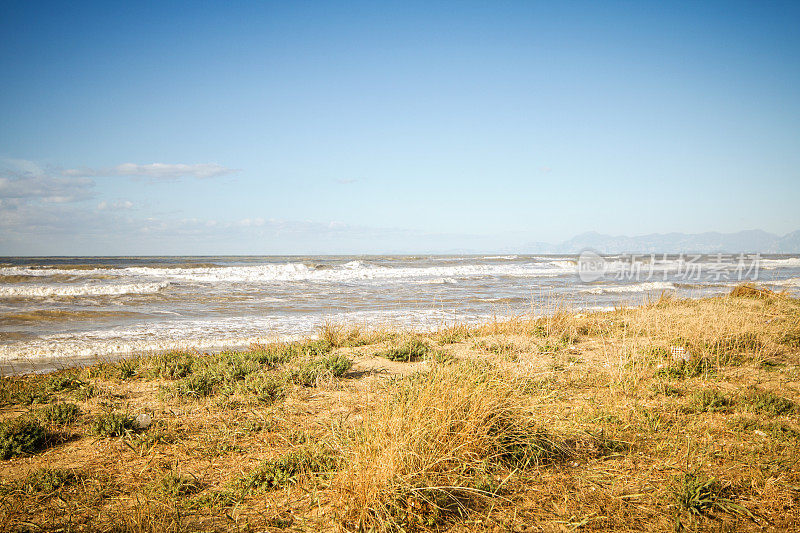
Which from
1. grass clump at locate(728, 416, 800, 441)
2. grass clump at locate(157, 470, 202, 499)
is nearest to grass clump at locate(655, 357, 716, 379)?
grass clump at locate(728, 416, 800, 441)

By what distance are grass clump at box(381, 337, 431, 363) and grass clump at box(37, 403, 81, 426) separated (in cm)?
447

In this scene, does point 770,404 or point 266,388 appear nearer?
point 770,404

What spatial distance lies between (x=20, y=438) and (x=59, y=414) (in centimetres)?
74

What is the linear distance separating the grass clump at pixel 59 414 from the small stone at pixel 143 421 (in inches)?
31.5

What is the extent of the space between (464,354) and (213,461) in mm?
4793

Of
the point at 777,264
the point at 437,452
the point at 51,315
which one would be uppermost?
the point at 437,452

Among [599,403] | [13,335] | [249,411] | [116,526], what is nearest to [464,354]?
[599,403]

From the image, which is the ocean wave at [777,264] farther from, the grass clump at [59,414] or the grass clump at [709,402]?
the grass clump at [59,414]

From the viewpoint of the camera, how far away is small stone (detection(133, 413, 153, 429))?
4.71 metres

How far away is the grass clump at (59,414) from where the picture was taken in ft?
15.8

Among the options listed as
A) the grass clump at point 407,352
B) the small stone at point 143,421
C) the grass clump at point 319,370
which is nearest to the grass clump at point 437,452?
the grass clump at point 319,370

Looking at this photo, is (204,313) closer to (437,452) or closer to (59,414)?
(59,414)

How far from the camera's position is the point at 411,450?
297 cm

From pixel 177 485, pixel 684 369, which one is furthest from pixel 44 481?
pixel 684 369
